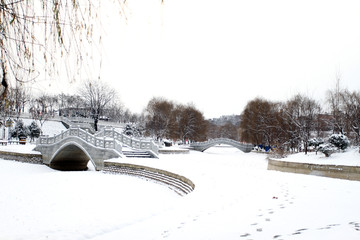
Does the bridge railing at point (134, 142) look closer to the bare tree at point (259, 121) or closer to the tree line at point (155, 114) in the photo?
the tree line at point (155, 114)

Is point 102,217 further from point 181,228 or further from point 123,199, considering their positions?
point 181,228

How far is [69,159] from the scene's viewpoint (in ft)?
89.1

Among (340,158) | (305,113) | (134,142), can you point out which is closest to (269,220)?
(340,158)

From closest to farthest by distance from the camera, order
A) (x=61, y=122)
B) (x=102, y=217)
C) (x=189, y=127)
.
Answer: (x=102, y=217) < (x=189, y=127) < (x=61, y=122)

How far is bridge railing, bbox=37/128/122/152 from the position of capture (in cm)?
1858

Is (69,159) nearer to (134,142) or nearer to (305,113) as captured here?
(134,142)

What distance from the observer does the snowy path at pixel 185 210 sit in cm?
453

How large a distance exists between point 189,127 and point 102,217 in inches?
1914

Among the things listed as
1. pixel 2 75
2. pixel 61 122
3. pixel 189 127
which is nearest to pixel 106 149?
pixel 2 75

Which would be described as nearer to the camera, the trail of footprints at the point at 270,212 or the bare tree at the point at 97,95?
the trail of footprints at the point at 270,212

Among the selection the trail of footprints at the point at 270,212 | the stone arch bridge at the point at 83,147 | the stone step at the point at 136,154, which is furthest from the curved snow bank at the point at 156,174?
the trail of footprints at the point at 270,212

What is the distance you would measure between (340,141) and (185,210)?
503 inches

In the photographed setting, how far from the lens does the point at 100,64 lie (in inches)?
124

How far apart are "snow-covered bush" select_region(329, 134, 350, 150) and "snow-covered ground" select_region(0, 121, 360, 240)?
138 centimetres
